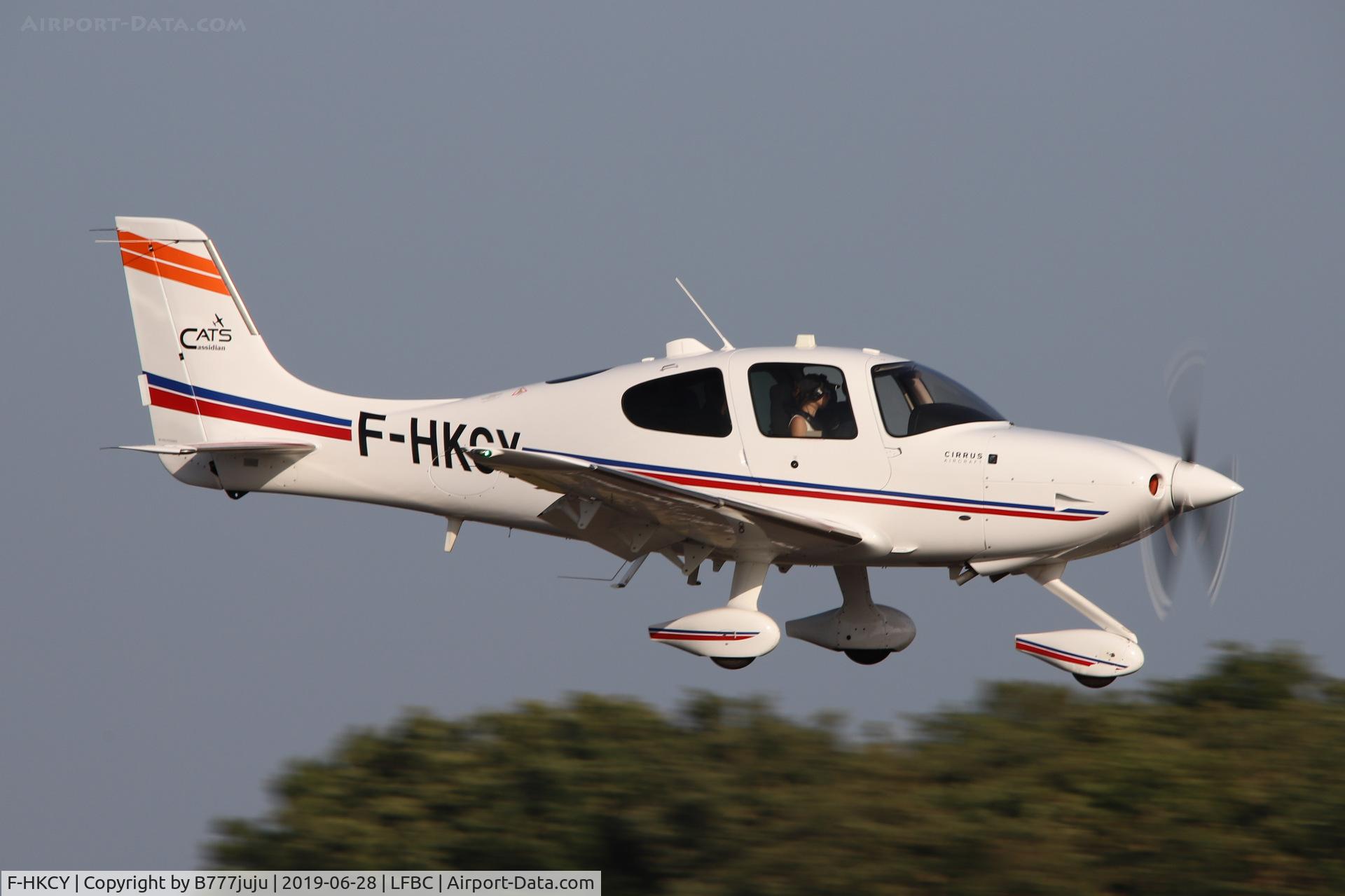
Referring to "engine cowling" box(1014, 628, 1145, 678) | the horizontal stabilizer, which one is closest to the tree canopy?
"engine cowling" box(1014, 628, 1145, 678)

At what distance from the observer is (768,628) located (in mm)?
11758

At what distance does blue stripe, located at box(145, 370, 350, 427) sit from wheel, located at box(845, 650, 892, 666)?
4.86 metres

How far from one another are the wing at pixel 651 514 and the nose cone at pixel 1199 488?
2270 millimetres

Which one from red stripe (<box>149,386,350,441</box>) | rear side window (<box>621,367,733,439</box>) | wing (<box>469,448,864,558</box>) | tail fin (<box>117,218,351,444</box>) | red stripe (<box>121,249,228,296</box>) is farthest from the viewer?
red stripe (<box>121,249,228,296</box>)

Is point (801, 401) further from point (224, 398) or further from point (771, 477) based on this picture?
point (224, 398)

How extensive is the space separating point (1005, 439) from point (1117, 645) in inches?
66.4

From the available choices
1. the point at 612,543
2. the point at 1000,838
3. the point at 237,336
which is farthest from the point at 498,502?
the point at 1000,838

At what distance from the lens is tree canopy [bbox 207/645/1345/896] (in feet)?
26.3

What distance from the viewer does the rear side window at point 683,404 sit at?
1187cm

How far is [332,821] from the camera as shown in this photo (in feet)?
31.0

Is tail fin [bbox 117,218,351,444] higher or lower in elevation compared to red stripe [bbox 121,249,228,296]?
lower

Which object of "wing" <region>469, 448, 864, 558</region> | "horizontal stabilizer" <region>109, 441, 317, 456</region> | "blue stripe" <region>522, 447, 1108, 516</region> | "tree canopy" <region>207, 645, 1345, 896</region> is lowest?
"tree canopy" <region>207, 645, 1345, 896</region>

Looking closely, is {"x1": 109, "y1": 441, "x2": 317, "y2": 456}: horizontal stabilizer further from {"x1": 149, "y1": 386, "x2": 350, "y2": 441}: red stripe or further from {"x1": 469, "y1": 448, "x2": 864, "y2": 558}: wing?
{"x1": 469, "y1": 448, "x2": 864, "y2": 558}: wing

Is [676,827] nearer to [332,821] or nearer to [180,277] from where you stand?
[332,821]
